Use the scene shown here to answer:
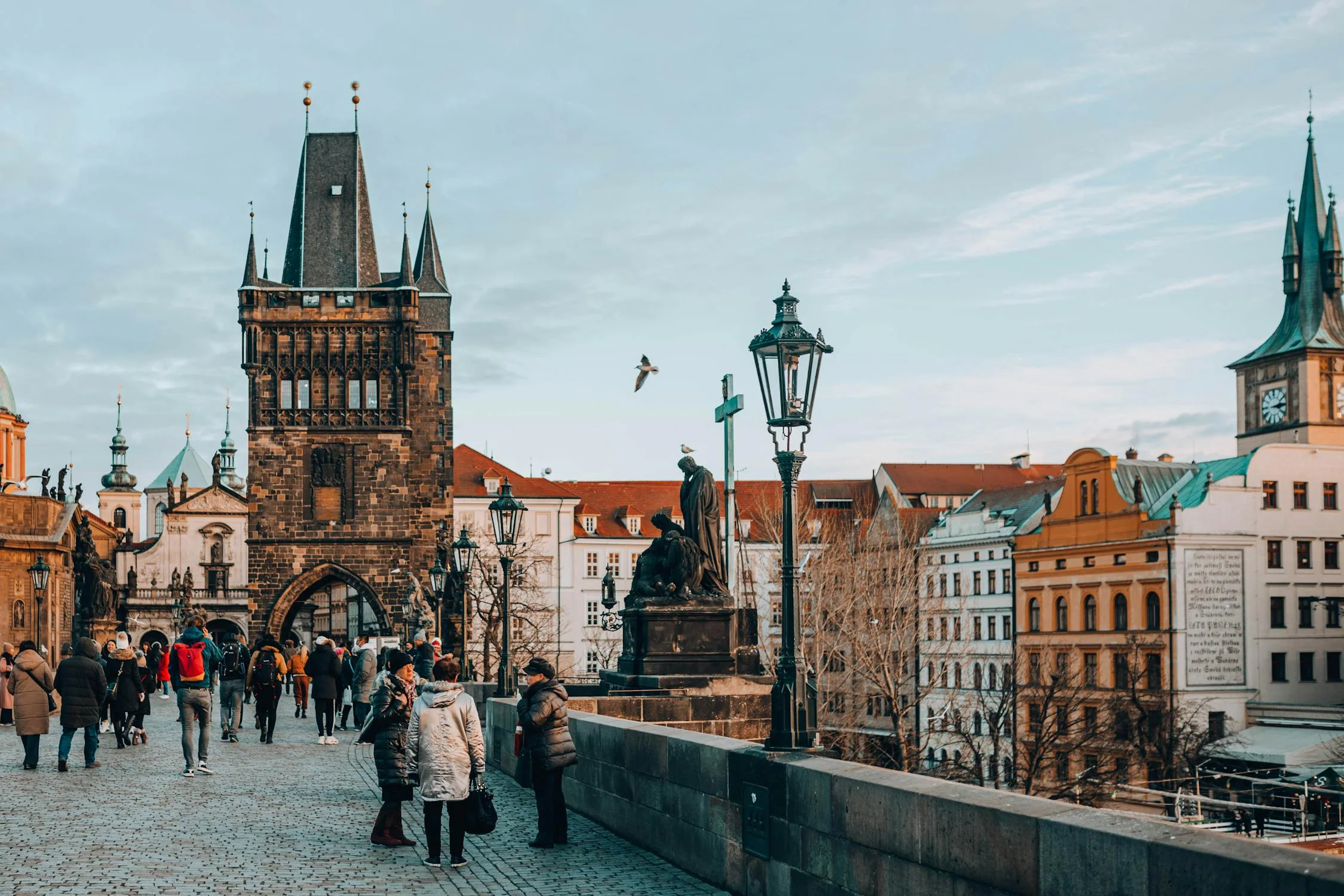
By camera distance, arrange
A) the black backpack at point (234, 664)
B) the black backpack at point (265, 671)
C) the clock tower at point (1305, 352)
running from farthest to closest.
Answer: the clock tower at point (1305, 352) < the black backpack at point (265, 671) < the black backpack at point (234, 664)

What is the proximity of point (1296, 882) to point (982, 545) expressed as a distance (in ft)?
223

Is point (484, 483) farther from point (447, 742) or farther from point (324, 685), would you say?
point (447, 742)

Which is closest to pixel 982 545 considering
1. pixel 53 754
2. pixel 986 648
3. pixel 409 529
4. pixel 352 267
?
pixel 986 648

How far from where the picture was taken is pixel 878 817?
7199 mm

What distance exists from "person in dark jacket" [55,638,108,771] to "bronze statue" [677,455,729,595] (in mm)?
6691

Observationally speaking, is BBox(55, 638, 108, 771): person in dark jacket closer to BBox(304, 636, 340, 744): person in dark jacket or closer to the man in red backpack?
the man in red backpack

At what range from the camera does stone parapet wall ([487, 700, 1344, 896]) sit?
492 cm

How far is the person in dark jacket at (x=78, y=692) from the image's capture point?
1791 centimetres

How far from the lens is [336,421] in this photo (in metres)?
71.3

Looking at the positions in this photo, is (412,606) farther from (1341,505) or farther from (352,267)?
(1341,505)

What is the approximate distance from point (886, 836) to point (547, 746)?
200 inches

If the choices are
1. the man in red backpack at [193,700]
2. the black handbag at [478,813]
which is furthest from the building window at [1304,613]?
the black handbag at [478,813]

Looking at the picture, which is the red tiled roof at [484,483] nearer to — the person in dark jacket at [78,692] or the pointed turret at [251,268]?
the pointed turret at [251,268]

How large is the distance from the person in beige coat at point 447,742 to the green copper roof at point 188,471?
149 metres
